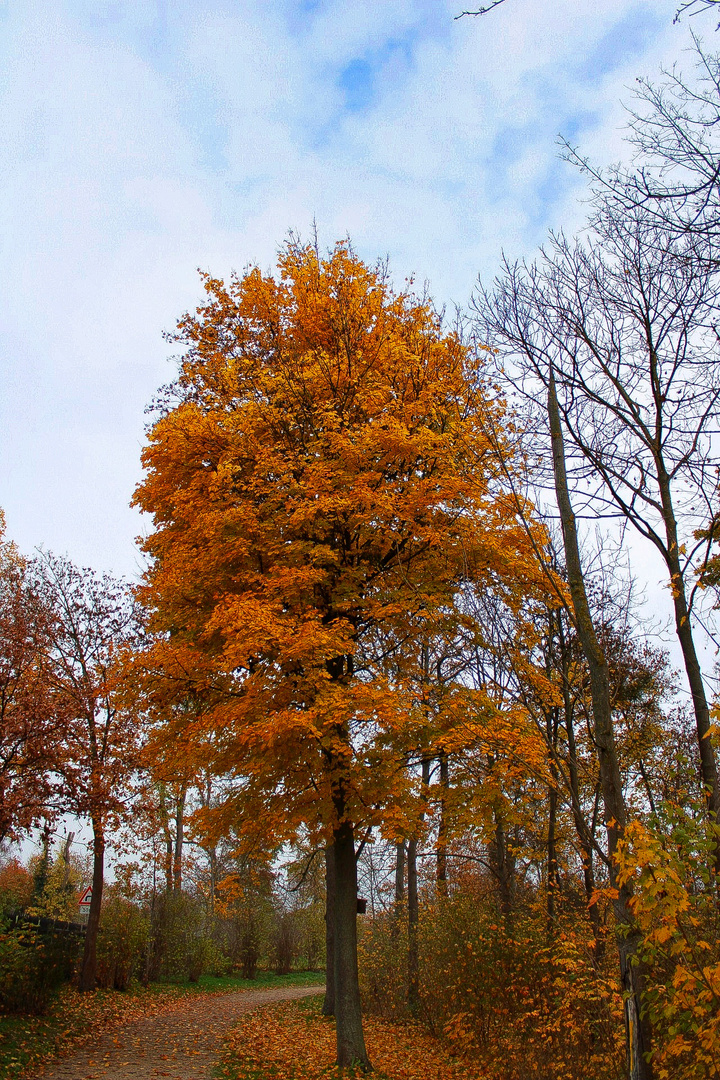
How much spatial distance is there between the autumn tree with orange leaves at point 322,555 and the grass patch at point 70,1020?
13.2 ft

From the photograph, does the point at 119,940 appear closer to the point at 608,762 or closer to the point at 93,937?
the point at 93,937

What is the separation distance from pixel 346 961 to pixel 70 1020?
20.5ft

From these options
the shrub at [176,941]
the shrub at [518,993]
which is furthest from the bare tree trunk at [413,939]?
the shrub at [176,941]

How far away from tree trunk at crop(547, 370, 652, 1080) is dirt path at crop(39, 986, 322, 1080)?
265 inches

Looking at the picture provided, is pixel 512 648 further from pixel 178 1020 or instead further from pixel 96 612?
pixel 178 1020

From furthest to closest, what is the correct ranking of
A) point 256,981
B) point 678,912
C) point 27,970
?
point 256,981
point 27,970
point 678,912

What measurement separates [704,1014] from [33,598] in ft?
42.3

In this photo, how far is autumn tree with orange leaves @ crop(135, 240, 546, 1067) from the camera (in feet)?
26.4

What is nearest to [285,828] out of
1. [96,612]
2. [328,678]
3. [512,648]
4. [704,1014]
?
[328,678]

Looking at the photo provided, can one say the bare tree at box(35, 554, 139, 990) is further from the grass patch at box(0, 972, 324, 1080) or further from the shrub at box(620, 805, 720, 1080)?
the shrub at box(620, 805, 720, 1080)

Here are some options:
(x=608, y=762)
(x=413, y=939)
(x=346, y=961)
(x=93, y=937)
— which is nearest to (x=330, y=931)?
(x=413, y=939)

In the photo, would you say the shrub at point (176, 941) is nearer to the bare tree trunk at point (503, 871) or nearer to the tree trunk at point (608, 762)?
the bare tree trunk at point (503, 871)

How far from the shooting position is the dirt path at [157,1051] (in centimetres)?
879

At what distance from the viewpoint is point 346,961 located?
896cm
